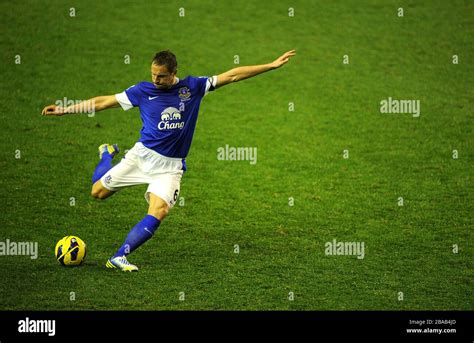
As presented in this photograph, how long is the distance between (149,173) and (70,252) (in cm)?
135

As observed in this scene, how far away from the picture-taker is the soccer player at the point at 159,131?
10.0 meters

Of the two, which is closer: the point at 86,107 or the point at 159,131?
the point at 86,107

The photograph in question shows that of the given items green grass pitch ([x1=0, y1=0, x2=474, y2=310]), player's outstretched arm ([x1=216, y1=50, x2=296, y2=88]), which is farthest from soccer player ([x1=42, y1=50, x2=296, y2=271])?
green grass pitch ([x1=0, y1=0, x2=474, y2=310])

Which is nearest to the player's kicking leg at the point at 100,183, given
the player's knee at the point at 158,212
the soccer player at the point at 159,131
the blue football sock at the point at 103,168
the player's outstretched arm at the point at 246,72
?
the blue football sock at the point at 103,168

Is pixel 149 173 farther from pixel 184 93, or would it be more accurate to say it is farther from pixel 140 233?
pixel 184 93

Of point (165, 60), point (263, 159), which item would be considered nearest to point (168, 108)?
point (165, 60)

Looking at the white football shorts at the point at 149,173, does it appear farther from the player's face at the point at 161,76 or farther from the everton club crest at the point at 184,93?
the player's face at the point at 161,76

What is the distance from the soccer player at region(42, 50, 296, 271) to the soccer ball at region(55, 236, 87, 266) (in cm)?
40

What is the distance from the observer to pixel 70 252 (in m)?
10.2

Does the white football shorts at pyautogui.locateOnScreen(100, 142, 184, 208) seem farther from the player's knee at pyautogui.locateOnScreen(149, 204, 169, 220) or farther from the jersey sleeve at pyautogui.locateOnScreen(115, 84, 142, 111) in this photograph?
the jersey sleeve at pyautogui.locateOnScreen(115, 84, 142, 111)

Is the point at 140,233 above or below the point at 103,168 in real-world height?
below

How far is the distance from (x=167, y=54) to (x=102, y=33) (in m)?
10.3

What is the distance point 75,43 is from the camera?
19.2m

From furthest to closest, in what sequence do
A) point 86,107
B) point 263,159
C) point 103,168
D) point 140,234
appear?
point 263,159, point 103,168, point 86,107, point 140,234
